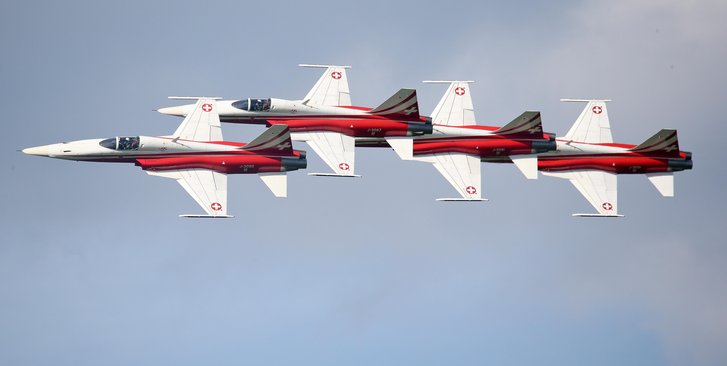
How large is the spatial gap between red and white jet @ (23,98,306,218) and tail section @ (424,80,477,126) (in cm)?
1023

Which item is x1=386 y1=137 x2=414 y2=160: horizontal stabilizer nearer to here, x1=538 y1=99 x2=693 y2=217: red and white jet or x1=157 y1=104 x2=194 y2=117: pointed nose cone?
x1=538 y1=99 x2=693 y2=217: red and white jet

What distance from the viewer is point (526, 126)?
396 ft

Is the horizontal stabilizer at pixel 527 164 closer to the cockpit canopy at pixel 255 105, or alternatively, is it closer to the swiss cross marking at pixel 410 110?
the swiss cross marking at pixel 410 110

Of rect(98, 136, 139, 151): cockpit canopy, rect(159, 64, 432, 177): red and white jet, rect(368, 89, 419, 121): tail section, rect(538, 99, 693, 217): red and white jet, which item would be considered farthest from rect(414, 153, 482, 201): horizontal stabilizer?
rect(98, 136, 139, 151): cockpit canopy

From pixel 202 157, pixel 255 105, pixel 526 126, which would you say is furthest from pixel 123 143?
pixel 526 126

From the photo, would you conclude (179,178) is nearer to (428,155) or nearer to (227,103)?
(227,103)

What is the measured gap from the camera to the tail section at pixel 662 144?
→ 122 m

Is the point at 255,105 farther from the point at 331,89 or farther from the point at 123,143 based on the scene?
the point at 123,143

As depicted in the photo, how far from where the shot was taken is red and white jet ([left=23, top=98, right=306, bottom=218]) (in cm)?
11794

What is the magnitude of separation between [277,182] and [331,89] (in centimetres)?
836

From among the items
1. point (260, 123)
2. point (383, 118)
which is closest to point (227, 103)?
point (260, 123)

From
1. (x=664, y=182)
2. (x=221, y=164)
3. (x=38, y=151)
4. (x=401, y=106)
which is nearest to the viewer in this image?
(x=221, y=164)

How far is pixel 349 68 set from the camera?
406ft

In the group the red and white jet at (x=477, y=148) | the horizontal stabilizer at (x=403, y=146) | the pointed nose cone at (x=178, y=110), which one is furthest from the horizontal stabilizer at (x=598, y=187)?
the pointed nose cone at (x=178, y=110)
